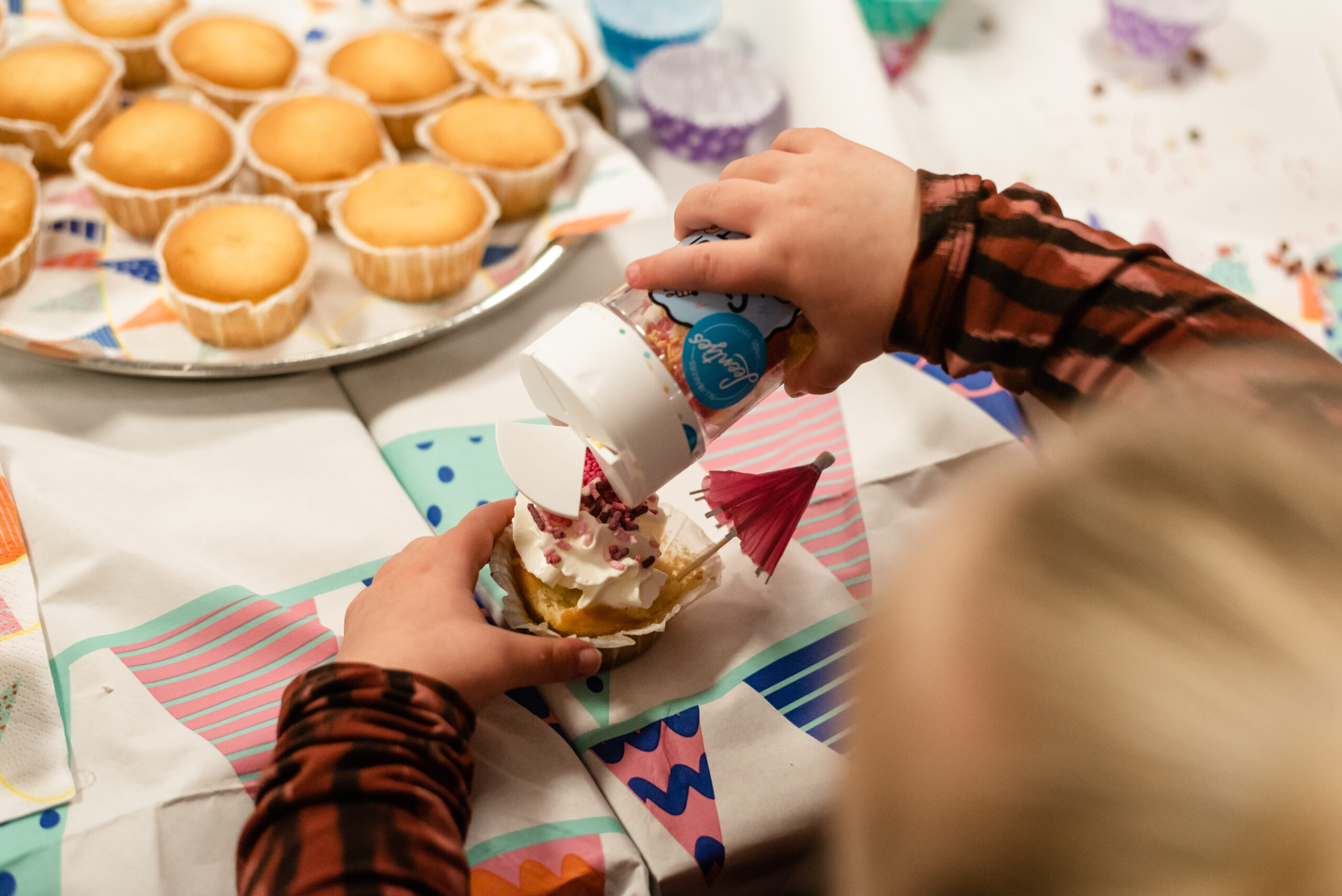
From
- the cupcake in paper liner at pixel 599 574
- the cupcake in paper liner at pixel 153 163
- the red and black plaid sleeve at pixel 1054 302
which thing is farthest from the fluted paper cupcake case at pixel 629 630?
the cupcake in paper liner at pixel 153 163

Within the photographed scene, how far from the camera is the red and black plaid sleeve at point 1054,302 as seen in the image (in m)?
0.68

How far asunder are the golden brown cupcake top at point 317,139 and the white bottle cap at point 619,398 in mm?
580

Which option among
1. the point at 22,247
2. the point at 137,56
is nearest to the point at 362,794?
the point at 22,247

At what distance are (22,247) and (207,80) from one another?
0.34 meters

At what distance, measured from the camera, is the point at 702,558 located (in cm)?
72

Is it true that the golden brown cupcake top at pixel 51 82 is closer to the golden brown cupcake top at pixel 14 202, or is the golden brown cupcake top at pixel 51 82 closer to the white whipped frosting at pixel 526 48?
the golden brown cupcake top at pixel 14 202

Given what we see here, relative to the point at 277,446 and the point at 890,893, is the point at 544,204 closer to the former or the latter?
the point at 277,446

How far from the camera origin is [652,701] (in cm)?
72

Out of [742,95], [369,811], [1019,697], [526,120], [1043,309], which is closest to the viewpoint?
[1019,697]

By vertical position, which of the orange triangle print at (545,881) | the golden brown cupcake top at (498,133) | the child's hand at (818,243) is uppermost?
the child's hand at (818,243)

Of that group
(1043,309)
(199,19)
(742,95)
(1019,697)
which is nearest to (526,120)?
(742,95)

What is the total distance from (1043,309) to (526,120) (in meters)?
0.68

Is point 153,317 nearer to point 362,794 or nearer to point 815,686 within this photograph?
point 362,794

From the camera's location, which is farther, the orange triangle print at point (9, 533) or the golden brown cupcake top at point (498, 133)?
the golden brown cupcake top at point (498, 133)
